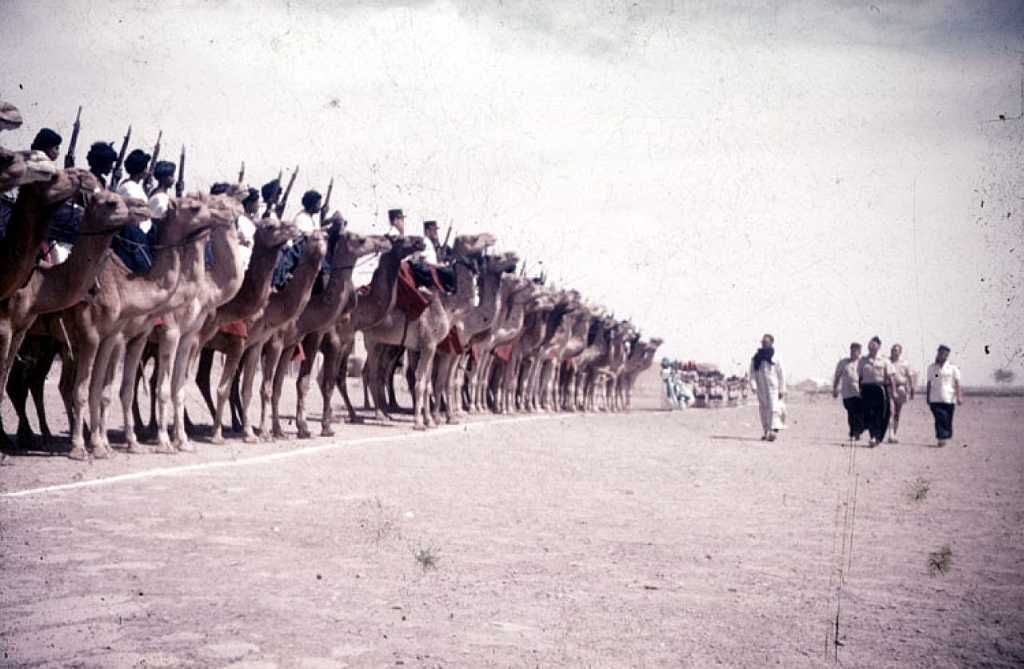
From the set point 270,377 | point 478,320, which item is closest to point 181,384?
point 270,377

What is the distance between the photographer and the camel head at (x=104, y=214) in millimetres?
11633

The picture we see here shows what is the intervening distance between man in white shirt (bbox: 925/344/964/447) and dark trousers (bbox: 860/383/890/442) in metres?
1.19

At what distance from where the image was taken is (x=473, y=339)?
1080 inches

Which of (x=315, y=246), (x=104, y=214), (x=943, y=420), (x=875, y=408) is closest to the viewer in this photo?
(x=104, y=214)

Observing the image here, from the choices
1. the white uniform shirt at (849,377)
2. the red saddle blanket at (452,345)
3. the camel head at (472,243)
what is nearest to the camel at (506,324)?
the camel head at (472,243)

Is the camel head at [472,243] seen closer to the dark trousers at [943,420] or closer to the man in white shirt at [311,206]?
the man in white shirt at [311,206]

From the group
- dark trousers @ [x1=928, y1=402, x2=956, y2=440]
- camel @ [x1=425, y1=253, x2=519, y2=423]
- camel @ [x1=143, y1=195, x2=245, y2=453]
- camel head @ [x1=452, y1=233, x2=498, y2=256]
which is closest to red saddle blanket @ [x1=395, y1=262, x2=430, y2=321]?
camel @ [x1=425, y1=253, x2=519, y2=423]

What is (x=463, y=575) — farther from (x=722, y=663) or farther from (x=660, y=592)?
(x=722, y=663)

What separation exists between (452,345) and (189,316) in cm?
1018

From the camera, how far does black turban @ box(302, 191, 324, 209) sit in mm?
18938

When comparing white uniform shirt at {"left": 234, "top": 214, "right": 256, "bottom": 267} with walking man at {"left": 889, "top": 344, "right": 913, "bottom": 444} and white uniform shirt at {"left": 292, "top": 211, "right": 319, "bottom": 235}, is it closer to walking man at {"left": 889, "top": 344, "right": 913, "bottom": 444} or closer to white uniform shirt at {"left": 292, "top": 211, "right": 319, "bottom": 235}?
white uniform shirt at {"left": 292, "top": 211, "right": 319, "bottom": 235}

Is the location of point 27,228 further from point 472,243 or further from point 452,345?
point 472,243

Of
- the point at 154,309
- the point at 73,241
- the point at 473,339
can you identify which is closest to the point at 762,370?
the point at 473,339

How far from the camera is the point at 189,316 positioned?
1475 centimetres
